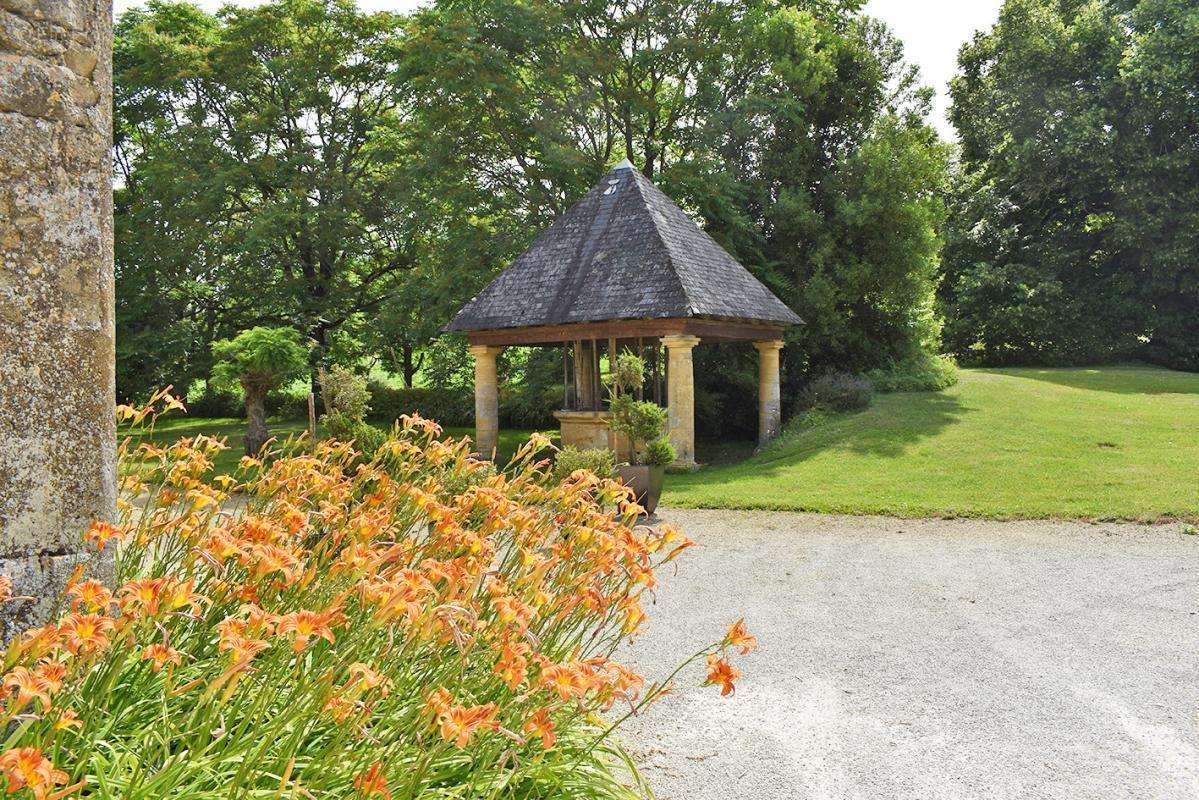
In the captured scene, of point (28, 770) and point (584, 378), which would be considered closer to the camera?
point (28, 770)

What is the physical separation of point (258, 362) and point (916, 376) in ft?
53.3

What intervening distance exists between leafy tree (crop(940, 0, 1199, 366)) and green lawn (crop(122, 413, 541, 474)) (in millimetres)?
17428

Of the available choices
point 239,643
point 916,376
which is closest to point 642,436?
point 239,643

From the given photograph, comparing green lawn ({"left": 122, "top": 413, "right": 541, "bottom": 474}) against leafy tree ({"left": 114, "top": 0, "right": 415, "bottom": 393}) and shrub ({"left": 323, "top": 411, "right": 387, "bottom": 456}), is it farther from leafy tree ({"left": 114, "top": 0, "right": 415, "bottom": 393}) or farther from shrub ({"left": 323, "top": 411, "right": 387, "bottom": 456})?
shrub ({"left": 323, "top": 411, "right": 387, "bottom": 456})

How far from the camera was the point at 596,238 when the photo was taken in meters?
17.0

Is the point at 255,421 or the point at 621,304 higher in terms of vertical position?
the point at 621,304

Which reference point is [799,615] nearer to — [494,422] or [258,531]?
[258,531]

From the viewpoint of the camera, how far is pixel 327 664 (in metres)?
3.04

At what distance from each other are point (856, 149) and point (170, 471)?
21426mm

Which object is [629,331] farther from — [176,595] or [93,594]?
[176,595]

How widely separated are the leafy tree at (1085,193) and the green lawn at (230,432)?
17.4 meters

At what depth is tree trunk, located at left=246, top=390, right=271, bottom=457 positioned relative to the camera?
55.7ft

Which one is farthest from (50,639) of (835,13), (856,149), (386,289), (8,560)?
(835,13)

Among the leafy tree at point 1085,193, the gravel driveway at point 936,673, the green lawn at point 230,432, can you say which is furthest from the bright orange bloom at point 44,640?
the leafy tree at point 1085,193
